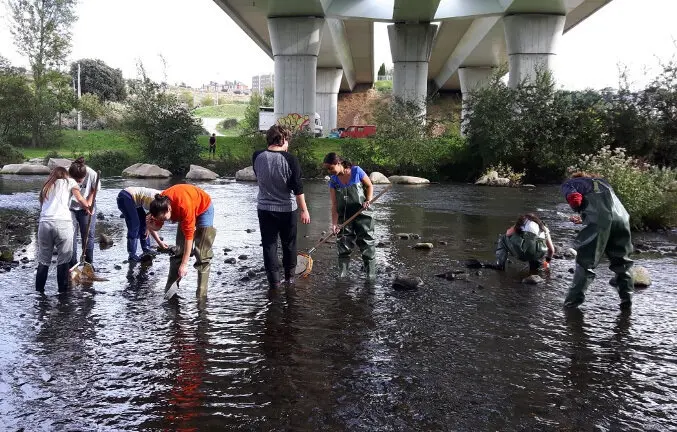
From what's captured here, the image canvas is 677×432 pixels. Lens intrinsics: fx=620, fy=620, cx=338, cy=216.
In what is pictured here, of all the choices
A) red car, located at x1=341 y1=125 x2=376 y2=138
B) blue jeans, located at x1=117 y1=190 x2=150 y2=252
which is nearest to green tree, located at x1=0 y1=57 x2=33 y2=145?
red car, located at x1=341 y1=125 x2=376 y2=138

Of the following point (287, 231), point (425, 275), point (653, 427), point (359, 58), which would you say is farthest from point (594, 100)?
point (359, 58)

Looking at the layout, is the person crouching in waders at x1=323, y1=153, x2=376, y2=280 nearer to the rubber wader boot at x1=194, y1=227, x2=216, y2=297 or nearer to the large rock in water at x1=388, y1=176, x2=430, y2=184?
the rubber wader boot at x1=194, y1=227, x2=216, y2=297

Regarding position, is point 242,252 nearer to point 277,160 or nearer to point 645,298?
point 277,160

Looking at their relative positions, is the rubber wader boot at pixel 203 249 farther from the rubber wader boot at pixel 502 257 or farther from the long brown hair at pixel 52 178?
the rubber wader boot at pixel 502 257

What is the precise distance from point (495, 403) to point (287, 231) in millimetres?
3896

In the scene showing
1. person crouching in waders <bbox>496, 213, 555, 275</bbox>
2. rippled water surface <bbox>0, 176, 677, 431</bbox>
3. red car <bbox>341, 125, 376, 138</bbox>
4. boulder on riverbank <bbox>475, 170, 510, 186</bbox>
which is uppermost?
red car <bbox>341, 125, 376, 138</bbox>

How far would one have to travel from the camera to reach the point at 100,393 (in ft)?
16.6

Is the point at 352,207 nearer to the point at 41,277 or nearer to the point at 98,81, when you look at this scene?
the point at 41,277

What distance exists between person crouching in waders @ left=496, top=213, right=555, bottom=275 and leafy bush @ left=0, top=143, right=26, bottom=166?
3772cm

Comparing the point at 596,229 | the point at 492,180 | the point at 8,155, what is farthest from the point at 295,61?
the point at 596,229

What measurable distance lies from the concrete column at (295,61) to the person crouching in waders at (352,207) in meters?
33.4

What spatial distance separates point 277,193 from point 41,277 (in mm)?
3293

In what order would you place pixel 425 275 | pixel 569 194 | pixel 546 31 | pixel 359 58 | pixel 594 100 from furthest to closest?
pixel 359 58
pixel 546 31
pixel 594 100
pixel 425 275
pixel 569 194

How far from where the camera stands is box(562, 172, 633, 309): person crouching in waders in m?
7.34
